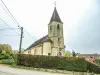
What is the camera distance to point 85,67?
87.4ft

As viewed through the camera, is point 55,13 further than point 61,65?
Yes

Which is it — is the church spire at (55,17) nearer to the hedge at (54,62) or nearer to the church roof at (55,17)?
the church roof at (55,17)

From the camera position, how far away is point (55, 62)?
2736 cm

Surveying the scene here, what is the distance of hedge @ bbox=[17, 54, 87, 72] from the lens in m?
26.8

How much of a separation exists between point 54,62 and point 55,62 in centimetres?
16

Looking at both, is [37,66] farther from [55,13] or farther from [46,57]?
[55,13]

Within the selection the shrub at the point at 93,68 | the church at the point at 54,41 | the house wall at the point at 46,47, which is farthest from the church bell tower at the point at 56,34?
the shrub at the point at 93,68

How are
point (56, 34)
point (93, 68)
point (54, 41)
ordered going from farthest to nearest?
1. point (56, 34)
2. point (54, 41)
3. point (93, 68)

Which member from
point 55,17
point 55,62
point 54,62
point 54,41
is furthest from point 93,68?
point 55,17

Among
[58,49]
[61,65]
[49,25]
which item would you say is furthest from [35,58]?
[49,25]

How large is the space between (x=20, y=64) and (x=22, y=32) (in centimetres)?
847

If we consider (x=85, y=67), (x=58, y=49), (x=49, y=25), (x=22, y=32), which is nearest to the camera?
(x=85, y=67)

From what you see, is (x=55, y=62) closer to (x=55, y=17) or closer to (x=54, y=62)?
(x=54, y=62)

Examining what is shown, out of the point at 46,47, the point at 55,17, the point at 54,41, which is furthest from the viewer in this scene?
the point at 55,17
